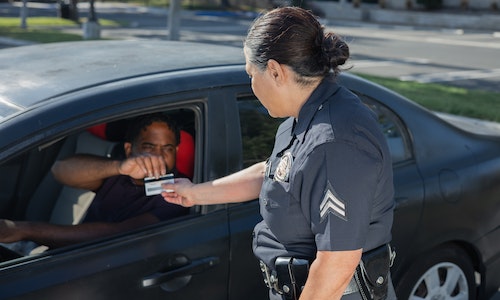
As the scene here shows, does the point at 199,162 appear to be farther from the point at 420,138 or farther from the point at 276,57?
the point at 420,138

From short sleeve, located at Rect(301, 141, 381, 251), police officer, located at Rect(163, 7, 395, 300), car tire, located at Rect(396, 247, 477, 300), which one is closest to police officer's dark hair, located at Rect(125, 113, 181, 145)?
police officer, located at Rect(163, 7, 395, 300)

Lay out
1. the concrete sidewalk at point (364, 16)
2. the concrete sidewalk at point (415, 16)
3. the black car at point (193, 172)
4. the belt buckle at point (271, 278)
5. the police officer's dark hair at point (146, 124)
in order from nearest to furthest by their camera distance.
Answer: the belt buckle at point (271, 278) → the black car at point (193, 172) → the police officer's dark hair at point (146, 124) → the concrete sidewalk at point (364, 16) → the concrete sidewalk at point (415, 16)

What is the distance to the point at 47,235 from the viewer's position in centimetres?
265

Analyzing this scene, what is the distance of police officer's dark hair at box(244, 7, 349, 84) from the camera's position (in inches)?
74.6

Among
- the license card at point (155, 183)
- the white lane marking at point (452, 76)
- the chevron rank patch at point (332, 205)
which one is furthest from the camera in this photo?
the white lane marking at point (452, 76)

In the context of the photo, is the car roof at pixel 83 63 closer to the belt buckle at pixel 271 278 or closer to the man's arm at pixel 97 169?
the man's arm at pixel 97 169

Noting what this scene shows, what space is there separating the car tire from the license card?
1.25m

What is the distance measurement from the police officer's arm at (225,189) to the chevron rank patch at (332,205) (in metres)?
0.61

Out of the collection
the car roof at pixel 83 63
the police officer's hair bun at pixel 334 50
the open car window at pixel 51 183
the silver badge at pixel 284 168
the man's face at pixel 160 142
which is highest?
the police officer's hair bun at pixel 334 50

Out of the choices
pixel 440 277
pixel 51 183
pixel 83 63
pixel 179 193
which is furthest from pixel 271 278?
pixel 51 183

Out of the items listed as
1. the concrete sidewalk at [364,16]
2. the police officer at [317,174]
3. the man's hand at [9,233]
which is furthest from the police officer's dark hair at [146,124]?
the concrete sidewalk at [364,16]

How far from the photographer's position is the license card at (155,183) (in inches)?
99.8

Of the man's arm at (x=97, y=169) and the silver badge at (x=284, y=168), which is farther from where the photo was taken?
the man's arm at (x=97, y=169)

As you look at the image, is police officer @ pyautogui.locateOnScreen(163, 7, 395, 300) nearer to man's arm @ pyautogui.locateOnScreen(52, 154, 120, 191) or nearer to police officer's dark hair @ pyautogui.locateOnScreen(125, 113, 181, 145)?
police officer's dark hair @ pyautogui.locateOnScreen(125, 113, 181, 145)
